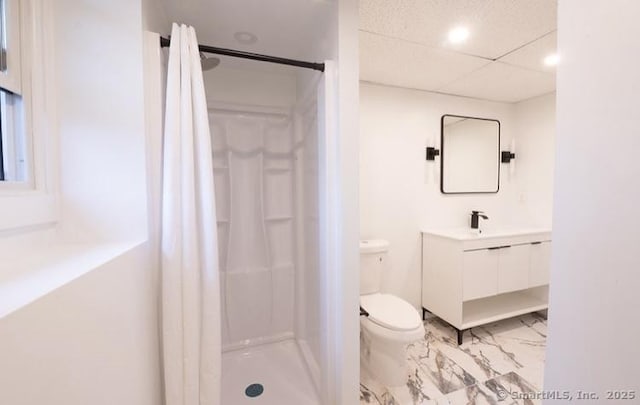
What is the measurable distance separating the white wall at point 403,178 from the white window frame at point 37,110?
5.90 feet

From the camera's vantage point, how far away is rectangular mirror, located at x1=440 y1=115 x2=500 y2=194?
93.0 inches

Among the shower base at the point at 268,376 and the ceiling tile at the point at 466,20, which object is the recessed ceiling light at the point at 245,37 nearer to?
the ceiling tile at the point at 466,20

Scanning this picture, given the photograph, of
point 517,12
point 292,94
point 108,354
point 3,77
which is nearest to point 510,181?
point 517,12

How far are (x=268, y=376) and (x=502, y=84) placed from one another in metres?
2.95

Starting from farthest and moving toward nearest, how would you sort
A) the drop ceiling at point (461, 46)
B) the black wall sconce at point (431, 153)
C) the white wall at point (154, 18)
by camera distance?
the black wall sconce at point (431, 153)
the drop ceiling at point (461, 46)
the white wall at point (154, 18)

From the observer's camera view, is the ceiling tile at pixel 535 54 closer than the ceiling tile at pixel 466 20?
No

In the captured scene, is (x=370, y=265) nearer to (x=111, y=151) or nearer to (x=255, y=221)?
(x=255, y=221)

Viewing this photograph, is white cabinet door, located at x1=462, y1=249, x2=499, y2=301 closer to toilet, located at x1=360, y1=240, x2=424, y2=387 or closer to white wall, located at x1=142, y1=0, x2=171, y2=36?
toilet, located at x1=360, y1=240, x2=424, y2=387

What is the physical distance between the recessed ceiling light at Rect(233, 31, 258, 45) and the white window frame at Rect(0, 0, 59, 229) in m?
0.84

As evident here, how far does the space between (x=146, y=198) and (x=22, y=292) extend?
20.4 inches

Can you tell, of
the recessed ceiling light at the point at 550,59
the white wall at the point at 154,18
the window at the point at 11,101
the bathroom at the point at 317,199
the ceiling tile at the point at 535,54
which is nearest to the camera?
the bathroom at the point at 317,199

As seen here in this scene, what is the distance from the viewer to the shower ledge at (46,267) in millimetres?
428

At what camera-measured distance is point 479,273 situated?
198cm

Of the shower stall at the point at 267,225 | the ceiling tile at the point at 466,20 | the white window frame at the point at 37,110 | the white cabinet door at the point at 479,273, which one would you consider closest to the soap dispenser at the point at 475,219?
the white cabinet door at the point at 479,273
